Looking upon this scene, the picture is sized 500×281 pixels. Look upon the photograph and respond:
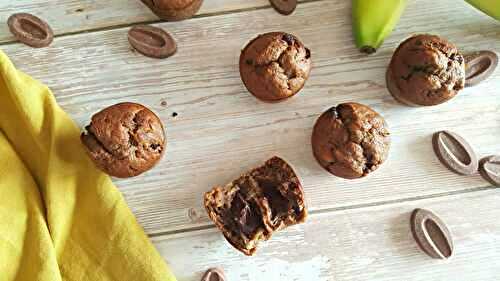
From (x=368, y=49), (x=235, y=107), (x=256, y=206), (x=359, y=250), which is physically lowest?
(x=359, y=250)

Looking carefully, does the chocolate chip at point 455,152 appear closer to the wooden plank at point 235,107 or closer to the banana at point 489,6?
the wooden plank at point 235,107

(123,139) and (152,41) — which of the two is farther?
(152,41)

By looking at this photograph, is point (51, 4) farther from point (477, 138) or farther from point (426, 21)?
point (477, 138)

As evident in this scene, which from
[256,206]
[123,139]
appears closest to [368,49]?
[256,206]

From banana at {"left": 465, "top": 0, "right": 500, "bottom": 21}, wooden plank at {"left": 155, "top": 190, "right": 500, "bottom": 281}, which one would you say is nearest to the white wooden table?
wooden plank at {"left": 155, "top": 190, "right": 500, "bottom": 281}

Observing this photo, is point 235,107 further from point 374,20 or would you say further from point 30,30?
point 30,30

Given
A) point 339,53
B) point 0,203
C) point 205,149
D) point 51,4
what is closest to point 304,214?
point 205,149
